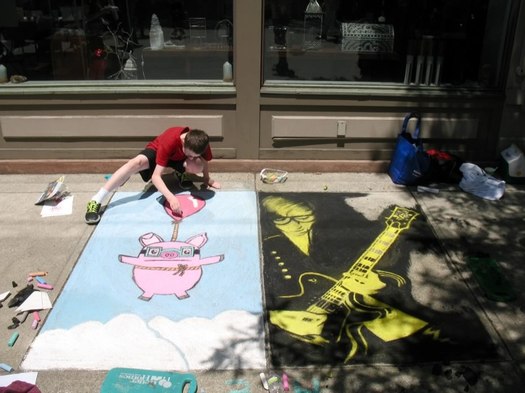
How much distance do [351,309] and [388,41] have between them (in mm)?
3152

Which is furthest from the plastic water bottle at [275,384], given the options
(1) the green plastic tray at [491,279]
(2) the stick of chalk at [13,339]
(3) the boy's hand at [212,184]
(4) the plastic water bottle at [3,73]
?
(4) the plastic water bottle at [3,73]

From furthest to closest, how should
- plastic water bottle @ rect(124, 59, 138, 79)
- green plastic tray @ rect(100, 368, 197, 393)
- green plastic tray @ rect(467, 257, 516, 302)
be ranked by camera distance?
1. plastic water bottle @ rect(124, 59, 138, 79)
2. green plastic tray @ rect(467, 257, 516, 302)
3. green plastic tray @ rect(100, 368, 197, 393)

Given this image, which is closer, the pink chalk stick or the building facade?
the pink chalk stick

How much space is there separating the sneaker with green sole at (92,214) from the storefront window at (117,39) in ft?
4.99

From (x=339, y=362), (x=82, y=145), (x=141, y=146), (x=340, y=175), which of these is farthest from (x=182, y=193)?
(x=339, y=362)

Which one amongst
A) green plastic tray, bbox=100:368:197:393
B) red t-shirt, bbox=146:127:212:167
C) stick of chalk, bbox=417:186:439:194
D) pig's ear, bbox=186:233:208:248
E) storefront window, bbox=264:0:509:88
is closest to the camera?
green plastic tray, bbox=100:368:197:393

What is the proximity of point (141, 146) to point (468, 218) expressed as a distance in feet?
10.7

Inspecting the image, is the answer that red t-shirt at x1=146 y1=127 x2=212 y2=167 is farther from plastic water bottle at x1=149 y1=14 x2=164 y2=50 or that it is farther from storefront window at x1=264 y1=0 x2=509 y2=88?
storefront window at x1=264 y1=0 x2=509 y2=88

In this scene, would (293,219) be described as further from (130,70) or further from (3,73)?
(3,73)

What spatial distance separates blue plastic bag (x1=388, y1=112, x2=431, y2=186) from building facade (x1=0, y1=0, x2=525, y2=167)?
7.8 inches

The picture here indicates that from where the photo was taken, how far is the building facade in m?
5.33

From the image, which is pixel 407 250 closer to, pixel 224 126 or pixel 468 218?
pixel 468 218

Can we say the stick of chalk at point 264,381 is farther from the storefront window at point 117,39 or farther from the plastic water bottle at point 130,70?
the plastic water bottle at point 130,70

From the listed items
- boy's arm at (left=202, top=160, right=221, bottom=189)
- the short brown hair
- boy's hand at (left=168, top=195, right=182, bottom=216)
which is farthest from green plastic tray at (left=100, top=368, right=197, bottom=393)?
boy's arm at (left=202, top=160, right=221, bottom=189)
